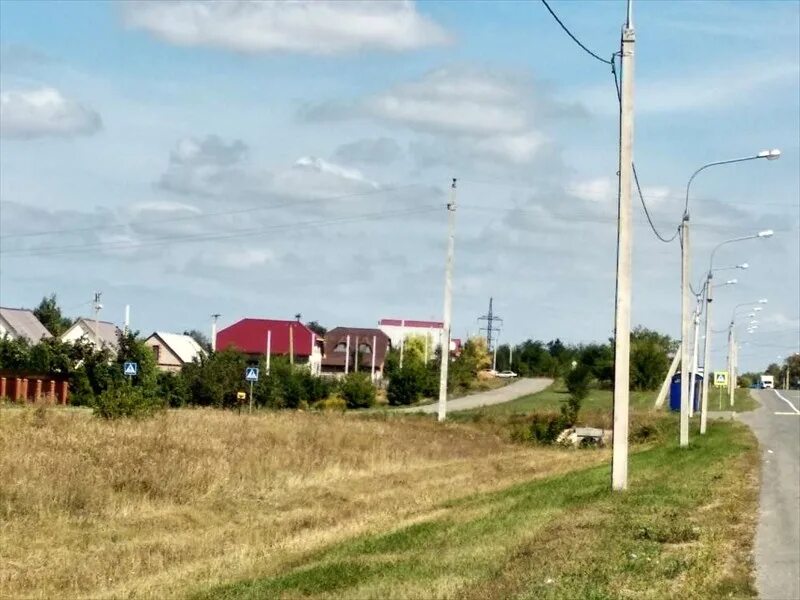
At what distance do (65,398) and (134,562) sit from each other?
163ft

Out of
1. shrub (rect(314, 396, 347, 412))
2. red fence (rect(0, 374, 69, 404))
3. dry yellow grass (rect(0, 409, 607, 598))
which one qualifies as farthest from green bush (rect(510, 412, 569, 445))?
red fence (rect(0, 374, 69, 404))

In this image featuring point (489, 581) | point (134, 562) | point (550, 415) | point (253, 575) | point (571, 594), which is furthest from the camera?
point (550, 415)

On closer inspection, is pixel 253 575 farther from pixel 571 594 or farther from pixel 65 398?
pixel 65 398

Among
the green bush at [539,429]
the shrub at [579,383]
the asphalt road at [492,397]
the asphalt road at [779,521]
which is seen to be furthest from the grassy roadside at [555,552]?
the asphalt road at [492,397]

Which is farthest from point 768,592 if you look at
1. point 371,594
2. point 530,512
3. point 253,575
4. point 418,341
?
point 418,341

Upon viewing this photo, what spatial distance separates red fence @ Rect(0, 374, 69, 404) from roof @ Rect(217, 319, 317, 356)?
61.9m

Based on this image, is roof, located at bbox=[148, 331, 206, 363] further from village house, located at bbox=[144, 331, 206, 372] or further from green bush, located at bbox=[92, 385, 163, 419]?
green bush, located at bbox=[92, 385, 163, 419]

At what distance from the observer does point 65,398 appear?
64.6 metres

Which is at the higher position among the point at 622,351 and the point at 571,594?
the point at 622,351

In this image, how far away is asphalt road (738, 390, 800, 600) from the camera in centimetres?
1311

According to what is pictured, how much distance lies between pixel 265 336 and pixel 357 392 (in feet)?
168

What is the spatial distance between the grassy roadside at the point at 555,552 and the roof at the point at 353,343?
11966 centimetres

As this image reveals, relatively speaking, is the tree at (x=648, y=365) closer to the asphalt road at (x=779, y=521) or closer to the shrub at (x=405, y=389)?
the shrub at (x=405, y=389)

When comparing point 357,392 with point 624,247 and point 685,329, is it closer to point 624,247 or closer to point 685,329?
point 685,329
